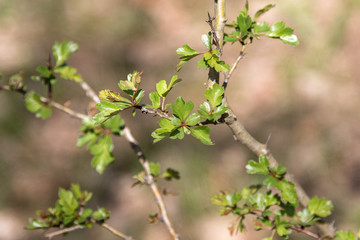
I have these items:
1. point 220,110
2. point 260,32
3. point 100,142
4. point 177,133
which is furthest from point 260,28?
point 100,142

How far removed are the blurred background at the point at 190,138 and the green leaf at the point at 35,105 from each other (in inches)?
77.0

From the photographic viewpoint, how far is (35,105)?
1500mm

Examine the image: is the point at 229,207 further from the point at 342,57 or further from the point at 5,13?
the point at 5,13

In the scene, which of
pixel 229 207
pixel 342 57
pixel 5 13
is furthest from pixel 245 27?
pixel 5 13

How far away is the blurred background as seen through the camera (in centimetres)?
349

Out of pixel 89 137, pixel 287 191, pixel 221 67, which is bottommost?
pixel 287 191

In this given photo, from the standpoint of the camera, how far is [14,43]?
5098mm

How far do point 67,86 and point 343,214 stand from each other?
3.11 meters

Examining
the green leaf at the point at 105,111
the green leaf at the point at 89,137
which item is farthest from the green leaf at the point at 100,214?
the green leaf at the point at 105,111

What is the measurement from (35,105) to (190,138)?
2.41 m

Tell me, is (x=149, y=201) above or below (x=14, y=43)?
below

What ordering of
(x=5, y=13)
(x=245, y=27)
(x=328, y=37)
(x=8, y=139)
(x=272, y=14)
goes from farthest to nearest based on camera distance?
(x=5, y=13) < (x=272, y=14) < (x=328, y=37) < (x=8, y=139) < (x=245, y=27)

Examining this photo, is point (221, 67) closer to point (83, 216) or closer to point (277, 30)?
point (277, 30)

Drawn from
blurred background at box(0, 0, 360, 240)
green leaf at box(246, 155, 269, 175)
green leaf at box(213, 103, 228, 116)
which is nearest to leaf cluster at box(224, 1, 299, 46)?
green leaf at box(213, 103, 228, 116)
